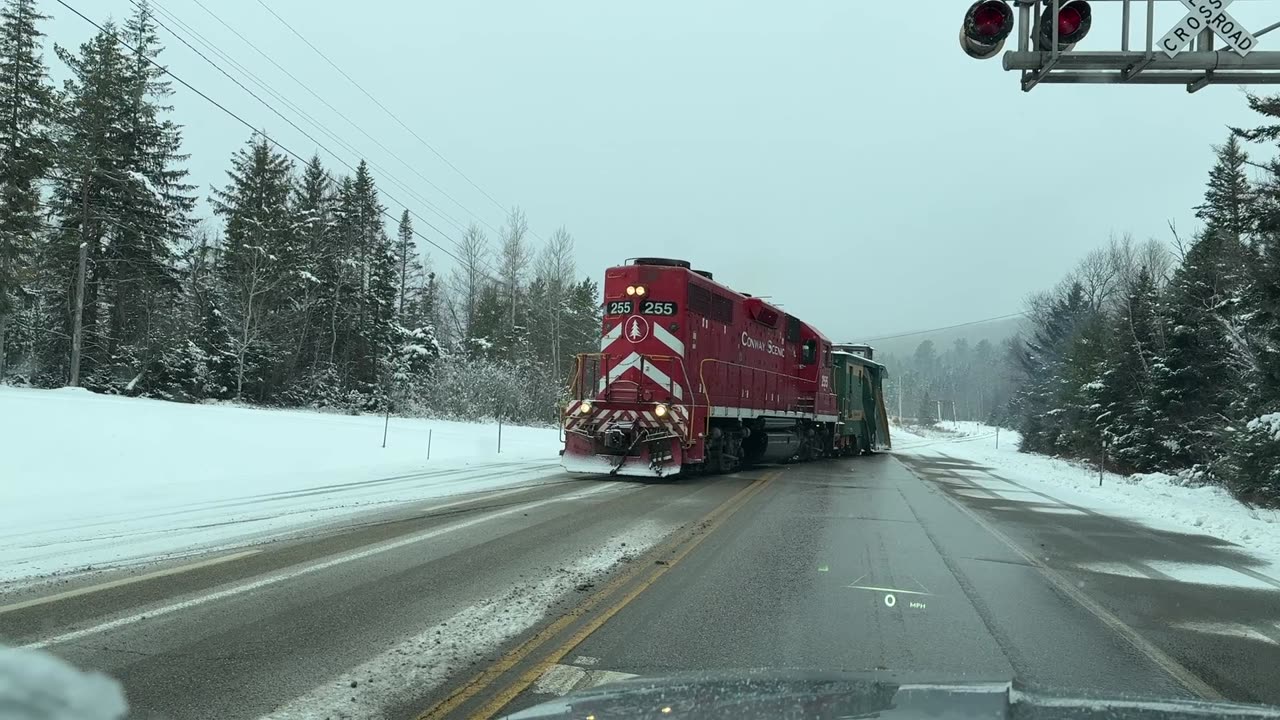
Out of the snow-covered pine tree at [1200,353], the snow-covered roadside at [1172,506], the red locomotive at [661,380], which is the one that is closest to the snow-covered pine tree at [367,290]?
the red locomotive at [661,380]

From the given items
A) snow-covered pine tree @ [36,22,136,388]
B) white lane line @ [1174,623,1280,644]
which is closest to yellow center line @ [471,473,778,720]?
white lane line @ [1174,623,1280,644]

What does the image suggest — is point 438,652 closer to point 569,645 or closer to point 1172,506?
point 569,645

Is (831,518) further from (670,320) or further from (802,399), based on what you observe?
(802,399)

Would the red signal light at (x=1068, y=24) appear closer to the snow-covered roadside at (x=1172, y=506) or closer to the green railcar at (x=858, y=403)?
the snow-covered roadside at (x=1172, y=506)

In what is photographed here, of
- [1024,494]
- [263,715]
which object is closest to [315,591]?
[263,715]

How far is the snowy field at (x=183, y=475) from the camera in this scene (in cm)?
840

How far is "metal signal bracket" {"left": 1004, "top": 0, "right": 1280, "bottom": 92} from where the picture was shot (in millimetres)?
6570

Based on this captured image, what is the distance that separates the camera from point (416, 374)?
46281 millimetres

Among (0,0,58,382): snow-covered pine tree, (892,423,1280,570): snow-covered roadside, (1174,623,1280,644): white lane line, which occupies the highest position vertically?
(0,0,58,382): snow-covered pine tree

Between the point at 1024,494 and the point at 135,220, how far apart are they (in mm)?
39221

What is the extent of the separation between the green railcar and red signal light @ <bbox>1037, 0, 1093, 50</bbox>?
2172 cm

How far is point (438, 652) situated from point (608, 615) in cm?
133

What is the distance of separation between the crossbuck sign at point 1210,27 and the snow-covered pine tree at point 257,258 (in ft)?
133

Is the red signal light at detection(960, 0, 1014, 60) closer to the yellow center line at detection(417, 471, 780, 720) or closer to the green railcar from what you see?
the yellow center line at detection(417, 471, 780, 720)
